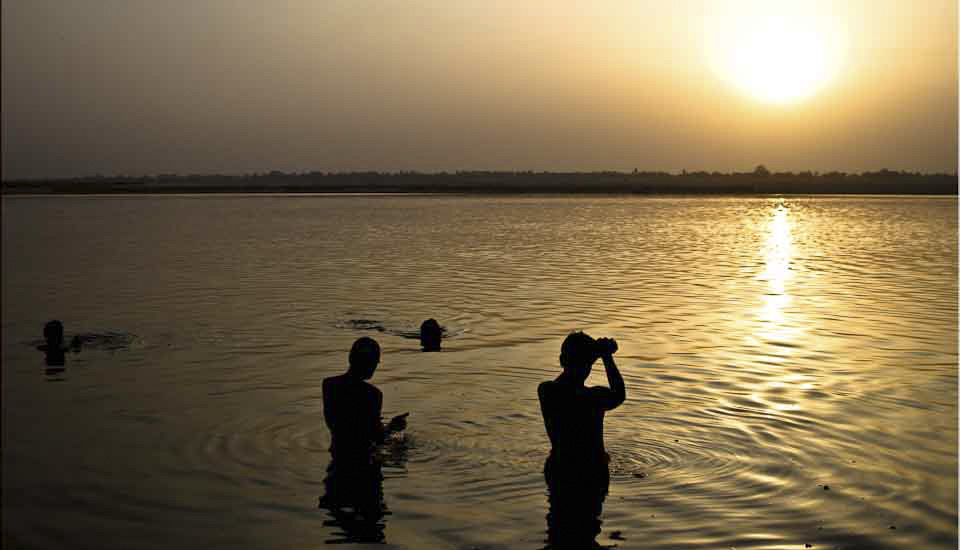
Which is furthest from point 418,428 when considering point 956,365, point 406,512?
point 956,365

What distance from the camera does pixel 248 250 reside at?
156 feet

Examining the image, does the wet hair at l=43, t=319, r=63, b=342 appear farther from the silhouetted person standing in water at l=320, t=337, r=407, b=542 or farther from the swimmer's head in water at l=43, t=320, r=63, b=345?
the silhouetted person standing in water at l=320, t=337, r=407, b=542

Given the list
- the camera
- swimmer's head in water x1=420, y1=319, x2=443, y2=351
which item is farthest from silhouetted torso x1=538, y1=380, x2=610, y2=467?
swimmer's head in water x1=420, y1=319, x2=443, y2=351

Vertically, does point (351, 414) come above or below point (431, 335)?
above

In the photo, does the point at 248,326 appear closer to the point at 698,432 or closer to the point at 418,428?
the point at 418,428

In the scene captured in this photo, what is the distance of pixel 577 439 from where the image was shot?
10.2 meters

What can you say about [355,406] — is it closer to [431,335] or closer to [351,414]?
[351,414]

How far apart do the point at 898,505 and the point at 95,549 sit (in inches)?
301

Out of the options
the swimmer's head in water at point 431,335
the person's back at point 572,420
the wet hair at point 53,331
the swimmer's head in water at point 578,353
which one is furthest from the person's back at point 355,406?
the wet hair at point 53,331

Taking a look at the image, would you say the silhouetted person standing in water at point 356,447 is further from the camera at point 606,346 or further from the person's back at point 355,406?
the camera at point 606,346

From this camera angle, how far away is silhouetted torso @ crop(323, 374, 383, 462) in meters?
10.7

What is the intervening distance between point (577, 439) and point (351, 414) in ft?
8.02

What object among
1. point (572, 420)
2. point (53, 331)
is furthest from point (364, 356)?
point (53, 331)

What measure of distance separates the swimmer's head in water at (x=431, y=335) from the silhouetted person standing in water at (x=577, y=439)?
27.7ft
